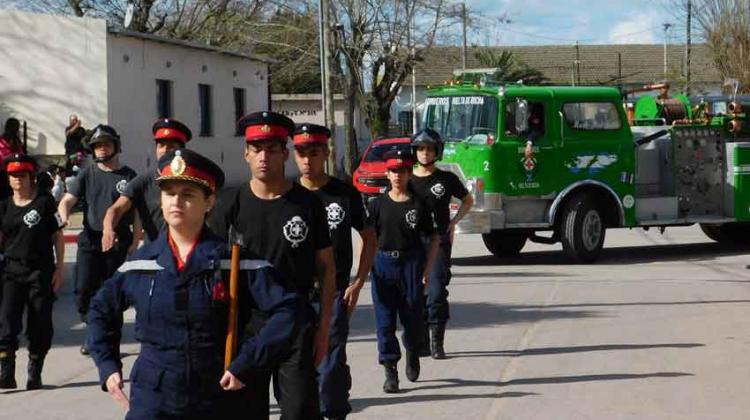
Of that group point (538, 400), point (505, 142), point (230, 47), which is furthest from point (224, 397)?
point (230, 47)

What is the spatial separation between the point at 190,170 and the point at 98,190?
6270mm

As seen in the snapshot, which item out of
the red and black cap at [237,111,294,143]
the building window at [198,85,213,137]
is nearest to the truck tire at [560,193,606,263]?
the red and black cap at [237,111,294,143]

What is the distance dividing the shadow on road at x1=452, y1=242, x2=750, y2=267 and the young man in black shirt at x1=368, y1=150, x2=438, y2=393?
9.98m

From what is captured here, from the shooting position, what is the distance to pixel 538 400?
9203mm

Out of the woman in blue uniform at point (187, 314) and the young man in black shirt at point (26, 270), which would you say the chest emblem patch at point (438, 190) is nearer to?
the young man in black shirt at point (26, 270)

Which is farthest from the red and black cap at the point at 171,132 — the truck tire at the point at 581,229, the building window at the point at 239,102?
the building window at the point at 239,102

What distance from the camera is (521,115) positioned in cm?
1898

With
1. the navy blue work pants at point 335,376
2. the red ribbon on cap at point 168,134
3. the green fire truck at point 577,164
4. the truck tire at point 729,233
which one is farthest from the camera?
the truck tire at point 729,233

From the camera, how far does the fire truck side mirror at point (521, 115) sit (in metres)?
19.0

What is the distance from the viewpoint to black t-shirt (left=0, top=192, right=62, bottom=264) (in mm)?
9789

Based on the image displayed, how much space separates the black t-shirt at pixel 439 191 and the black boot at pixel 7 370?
123 inches

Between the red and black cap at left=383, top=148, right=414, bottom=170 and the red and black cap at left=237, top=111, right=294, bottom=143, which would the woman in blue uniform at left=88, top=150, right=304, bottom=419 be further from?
the red and black cap at left=383, top=148, right=414, bottom=170

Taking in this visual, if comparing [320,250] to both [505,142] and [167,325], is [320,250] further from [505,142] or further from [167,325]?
[505,142]

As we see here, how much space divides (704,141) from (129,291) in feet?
56.0
